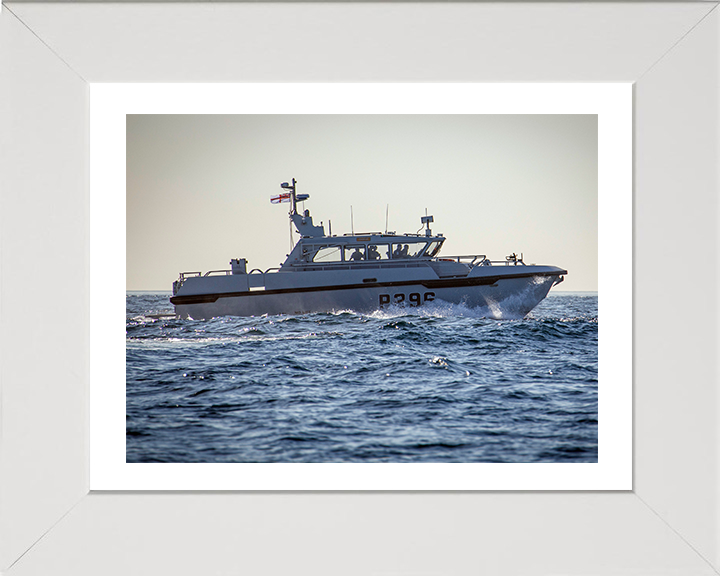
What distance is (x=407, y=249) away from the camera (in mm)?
8203

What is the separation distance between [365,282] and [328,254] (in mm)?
815

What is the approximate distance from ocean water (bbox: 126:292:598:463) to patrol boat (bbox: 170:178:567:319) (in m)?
0.20

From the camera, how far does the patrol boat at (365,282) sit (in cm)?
779

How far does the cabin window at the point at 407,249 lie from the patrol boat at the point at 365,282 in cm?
1

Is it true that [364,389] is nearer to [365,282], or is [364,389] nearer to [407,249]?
[365,282]

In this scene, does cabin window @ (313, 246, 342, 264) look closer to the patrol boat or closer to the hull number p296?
→ the patrol boat

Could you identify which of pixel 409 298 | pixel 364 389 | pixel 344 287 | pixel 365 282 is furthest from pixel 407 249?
pixel 364 389
